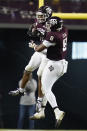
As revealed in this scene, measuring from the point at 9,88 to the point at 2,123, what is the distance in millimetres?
583

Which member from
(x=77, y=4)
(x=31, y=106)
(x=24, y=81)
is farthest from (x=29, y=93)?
(x=77, y=4)

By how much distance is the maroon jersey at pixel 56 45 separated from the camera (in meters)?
5.59

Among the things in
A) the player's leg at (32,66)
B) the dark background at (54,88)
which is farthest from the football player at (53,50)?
the dark background at (54,88)

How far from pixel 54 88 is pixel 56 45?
185 centimetres

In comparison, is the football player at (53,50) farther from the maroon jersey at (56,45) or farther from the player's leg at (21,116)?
the player's leg at (21,116)

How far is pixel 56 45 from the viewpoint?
18.4 feet

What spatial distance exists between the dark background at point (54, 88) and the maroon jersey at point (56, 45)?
Answer: 5.91 feet

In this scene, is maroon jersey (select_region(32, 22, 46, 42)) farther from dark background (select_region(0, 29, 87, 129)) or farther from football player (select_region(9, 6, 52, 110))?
dark background (select_region(0, 29, 87, 129))

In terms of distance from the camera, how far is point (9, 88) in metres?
7.93

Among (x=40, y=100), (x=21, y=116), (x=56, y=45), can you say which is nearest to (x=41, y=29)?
(x=56, y=45)

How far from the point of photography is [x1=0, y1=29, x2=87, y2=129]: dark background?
7649 mm

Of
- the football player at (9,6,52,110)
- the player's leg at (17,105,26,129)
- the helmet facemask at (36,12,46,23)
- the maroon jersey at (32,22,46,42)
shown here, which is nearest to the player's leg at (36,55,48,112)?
the football player at (9,6,52,110)

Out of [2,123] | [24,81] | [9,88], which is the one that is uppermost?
[24,81]

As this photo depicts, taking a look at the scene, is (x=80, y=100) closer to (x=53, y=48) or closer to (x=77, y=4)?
(x=77, y=4)
